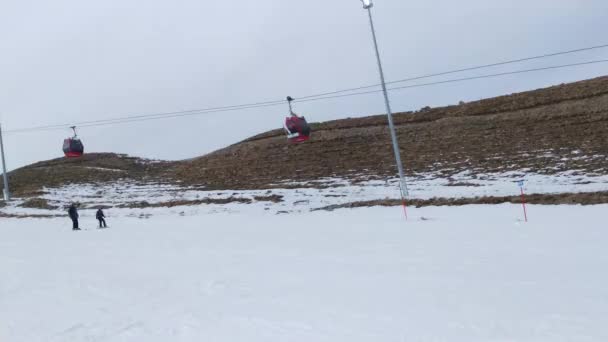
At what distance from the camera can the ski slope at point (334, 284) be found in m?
6.89

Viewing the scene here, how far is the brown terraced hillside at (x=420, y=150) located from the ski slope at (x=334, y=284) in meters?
16.8

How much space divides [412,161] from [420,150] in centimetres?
416

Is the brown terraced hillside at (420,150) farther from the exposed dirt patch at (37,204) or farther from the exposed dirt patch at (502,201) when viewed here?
Answer: the exposed dirt patch at (37,204)

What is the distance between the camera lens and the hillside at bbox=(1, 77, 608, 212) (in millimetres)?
28047

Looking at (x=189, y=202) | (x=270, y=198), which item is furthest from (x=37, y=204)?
(x=270, y=198)

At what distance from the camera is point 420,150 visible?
1718 inches

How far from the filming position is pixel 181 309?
325 inches

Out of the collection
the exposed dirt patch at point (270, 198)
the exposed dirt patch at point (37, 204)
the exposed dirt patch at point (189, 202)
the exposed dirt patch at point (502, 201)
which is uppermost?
the exposed dirt patch at point (37, 204)

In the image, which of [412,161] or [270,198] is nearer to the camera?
[270,198]

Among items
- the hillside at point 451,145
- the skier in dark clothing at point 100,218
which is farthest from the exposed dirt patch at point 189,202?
the skier in dark clothing at point 100,218

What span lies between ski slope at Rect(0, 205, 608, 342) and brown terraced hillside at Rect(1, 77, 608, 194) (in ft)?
55.3

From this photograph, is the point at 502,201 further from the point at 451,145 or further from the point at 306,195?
the point at 451,145

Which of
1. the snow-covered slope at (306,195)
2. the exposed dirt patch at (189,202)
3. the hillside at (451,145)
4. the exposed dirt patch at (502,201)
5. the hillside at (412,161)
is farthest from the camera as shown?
the hillside at (451,145)

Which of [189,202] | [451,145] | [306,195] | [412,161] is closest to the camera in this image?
[306,195]
